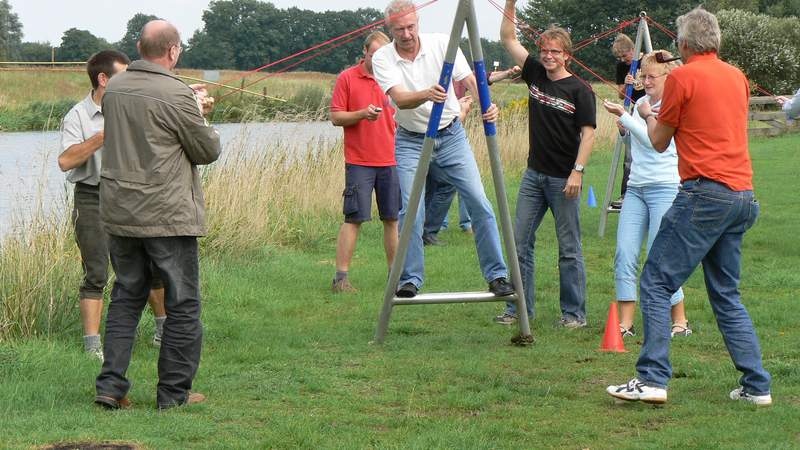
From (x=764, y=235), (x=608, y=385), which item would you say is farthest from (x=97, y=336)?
(x=764, y=235)

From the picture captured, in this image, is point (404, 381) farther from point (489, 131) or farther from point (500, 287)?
point (489, 131)

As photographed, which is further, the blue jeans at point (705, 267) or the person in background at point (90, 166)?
the person in background at point (90, 166)

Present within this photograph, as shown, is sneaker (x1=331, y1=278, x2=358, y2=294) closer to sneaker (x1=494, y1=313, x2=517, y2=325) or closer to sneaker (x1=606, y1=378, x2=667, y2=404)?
sneaker (x1=494, y1=313, x2=517, y2=325)

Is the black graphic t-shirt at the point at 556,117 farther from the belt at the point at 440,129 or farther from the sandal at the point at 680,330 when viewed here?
the sandal at the point at 680,330

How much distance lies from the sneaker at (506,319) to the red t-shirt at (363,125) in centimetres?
204

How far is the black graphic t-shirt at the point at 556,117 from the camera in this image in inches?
289

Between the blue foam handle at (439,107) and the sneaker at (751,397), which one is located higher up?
the blue foam handle at (439,107)

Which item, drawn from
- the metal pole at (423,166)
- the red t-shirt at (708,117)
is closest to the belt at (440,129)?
the metal pole at (423,166)

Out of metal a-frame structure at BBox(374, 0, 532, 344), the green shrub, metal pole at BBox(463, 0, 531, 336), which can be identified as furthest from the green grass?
the green shrub

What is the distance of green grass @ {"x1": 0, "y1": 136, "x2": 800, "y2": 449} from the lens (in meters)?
5.06

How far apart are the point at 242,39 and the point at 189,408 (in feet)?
56.0

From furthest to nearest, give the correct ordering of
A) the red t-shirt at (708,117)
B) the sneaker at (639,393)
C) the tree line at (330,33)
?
1. the tree line at (330,33)
2. the sneaker at (639,393)
3. the red t-shirt at (708,117)

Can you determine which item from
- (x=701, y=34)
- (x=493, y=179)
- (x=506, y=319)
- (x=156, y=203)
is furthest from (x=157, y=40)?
(x=506, y=319)

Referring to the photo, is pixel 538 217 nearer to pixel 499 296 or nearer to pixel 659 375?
pixel 499 296
